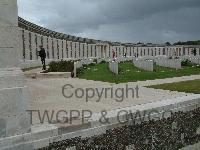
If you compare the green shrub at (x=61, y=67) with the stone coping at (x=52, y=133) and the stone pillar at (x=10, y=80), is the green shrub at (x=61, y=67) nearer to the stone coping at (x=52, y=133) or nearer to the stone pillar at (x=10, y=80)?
the stone coping at (x=52, y=133)

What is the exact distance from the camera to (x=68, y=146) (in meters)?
6.07

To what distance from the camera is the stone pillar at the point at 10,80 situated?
546 cm

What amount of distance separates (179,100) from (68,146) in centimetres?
380

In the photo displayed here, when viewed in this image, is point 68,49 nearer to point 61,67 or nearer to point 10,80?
point 61,67

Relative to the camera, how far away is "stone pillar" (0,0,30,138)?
5.46 m

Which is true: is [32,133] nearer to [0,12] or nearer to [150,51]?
[0,12]

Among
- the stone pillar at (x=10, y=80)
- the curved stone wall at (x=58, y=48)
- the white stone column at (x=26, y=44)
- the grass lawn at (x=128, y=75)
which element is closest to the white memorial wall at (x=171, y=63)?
the grass lawn at (x=128, y=75)

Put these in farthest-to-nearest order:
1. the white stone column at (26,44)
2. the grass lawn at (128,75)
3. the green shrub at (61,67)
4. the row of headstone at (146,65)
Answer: the white stone column at (26,44) → the row of headstone at (146,65) → the green shrub at (61,67) → the grass lawn at (128,75)

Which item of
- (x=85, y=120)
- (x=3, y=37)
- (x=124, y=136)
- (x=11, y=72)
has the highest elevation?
(x=3, y=37)

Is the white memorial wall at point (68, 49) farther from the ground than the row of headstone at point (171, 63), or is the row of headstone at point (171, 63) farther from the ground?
the white memorial wall at point (68, 49)

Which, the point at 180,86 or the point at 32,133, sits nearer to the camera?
the point at 32,133

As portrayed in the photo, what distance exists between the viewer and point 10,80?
5617mm

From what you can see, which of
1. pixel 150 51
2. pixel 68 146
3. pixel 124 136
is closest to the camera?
pixel 68 146

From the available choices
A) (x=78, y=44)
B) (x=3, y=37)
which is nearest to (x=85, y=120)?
(x=3, y=37)
